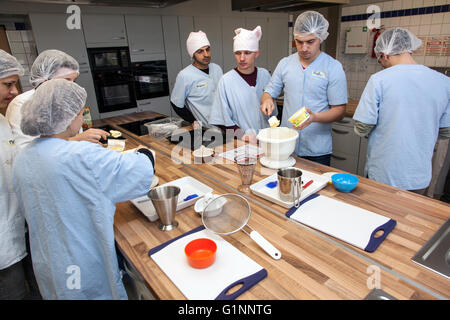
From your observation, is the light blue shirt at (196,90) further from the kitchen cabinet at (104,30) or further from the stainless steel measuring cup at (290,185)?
the stainless steel measuring cup at (290,185)

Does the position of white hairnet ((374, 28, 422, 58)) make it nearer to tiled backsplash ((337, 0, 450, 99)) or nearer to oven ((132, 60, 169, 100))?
tiled backsplash ((337, 0, 450, 99))

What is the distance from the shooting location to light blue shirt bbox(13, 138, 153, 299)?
38.1 inches

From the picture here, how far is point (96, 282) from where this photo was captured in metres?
1.14

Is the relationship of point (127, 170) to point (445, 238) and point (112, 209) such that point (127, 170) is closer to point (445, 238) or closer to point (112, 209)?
point (112, 209)

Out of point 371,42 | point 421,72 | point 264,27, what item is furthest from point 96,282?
point 264,27

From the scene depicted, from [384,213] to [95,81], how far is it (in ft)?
10.7

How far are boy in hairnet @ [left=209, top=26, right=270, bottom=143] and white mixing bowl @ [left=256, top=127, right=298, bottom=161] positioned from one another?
14.7 inches

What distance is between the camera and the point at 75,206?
1.01 m

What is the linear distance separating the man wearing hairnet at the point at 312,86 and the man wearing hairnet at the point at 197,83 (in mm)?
666

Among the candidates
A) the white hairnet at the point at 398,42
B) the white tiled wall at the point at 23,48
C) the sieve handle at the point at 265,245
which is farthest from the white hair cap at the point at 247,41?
the white tiled wall at the point at 23,48

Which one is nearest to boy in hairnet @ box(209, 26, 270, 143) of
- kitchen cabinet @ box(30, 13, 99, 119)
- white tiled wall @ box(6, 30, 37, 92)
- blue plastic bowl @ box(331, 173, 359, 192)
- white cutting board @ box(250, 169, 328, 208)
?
white cutting board @ box(250, 169, 328, 208)

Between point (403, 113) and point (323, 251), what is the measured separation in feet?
3.51

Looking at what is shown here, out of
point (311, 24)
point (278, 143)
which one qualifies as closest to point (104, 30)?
point (311, 24)

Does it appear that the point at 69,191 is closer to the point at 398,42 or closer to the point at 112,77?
the point at 398,42
